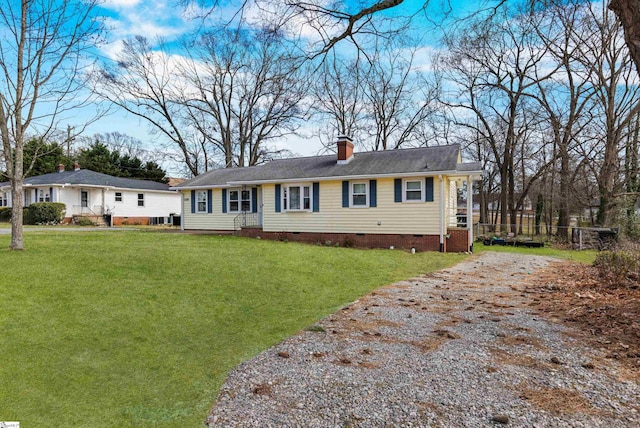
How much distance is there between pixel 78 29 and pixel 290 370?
354 inches

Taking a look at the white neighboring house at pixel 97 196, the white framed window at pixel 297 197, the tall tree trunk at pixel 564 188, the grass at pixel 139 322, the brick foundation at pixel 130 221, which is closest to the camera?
the grass at pixel 139 322

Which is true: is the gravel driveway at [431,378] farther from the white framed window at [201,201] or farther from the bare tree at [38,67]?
the white framed window at [201,201]

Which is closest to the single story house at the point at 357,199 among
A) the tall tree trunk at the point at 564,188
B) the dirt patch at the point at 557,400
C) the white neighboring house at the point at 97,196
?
the tall tree trunk at the point at 564,188

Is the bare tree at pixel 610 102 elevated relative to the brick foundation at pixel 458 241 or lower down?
elevated

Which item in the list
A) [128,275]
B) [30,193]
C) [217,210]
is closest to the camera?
[128,275]

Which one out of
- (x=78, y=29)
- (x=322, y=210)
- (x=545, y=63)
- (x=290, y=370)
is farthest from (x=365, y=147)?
(x=290, y=370)

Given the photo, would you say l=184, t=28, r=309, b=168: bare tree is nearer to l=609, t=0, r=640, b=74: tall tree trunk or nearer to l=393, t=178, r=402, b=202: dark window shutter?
l=393, t=178, r=402, b=202: dark window shutter

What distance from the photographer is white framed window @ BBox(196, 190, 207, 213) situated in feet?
66.8

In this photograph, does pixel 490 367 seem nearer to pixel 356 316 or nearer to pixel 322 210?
pixel 356 316

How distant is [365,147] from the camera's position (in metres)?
29.9

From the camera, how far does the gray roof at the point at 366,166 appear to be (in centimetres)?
1443

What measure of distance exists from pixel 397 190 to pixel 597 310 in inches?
394

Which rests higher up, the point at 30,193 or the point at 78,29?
the point at 78,29

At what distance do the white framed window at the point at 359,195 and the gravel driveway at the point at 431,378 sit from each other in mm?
10347
